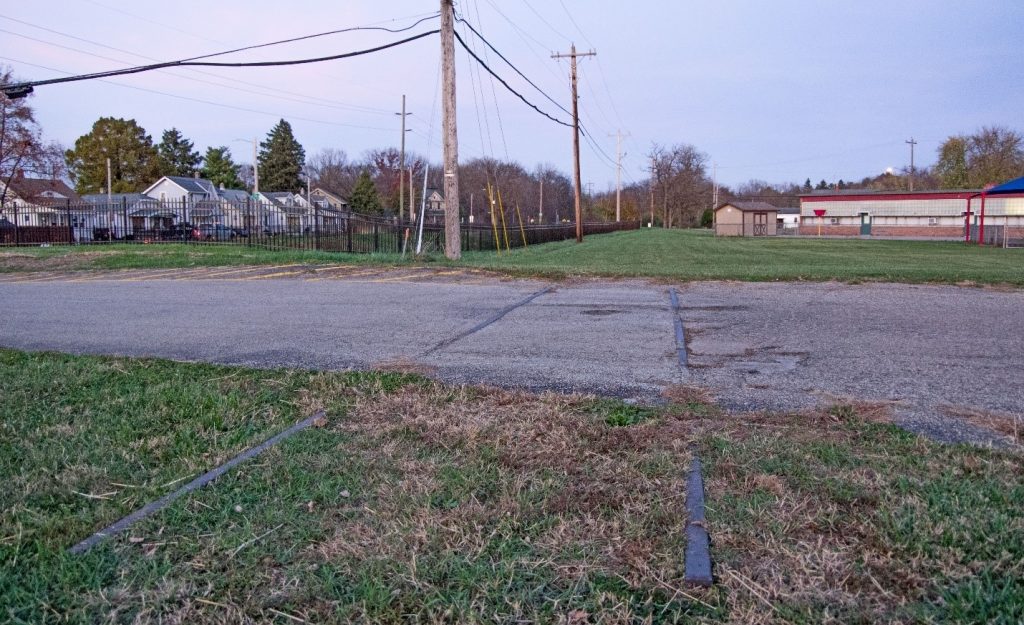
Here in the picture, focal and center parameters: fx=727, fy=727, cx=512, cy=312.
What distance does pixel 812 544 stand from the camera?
2.71m

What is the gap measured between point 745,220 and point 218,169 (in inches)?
2533

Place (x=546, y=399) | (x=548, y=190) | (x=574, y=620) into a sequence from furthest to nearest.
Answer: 1. (x=548, y=190)
2. (x=546, y=399)
3. (x=574, y=620)

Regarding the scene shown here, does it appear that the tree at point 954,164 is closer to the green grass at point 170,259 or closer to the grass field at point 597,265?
the grass field at point 597,265

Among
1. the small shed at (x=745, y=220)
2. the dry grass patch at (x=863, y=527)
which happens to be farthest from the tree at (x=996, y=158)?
the dry grass patch at (x=863, y=527)

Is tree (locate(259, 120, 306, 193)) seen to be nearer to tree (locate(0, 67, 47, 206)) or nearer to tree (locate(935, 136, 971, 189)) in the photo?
tree (locate(0, 67, 47, 206))

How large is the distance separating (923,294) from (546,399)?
871 centimetres

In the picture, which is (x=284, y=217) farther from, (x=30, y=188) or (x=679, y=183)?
(x=679, y=183)

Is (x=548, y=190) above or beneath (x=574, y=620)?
above

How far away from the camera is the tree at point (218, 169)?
9025 cm

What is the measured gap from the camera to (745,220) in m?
63.1

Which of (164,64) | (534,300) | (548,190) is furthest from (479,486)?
(548,190)

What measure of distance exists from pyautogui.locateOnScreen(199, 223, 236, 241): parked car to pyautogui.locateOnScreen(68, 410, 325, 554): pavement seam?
23262 mm

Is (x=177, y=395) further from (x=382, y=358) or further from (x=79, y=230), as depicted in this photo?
(x=79, y=230)

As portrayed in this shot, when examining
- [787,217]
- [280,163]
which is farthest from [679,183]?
[280,163]
